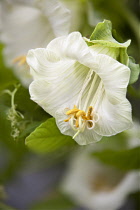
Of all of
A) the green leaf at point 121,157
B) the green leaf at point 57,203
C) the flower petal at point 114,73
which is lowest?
the green leaf at point 57,203

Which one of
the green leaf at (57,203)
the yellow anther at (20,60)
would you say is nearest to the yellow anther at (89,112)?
the yellow anther at (20,60)

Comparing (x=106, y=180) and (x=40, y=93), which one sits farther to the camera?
(x=106, y=180)

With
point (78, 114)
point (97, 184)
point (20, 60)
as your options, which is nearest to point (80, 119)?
point (78, 114)

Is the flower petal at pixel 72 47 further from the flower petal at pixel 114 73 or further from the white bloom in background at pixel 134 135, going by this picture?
the white bloom in background at pixel 134 135

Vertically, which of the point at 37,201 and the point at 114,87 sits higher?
the point at 114,87

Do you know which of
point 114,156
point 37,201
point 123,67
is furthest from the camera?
point 37,201

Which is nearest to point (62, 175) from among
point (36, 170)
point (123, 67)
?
point (36, 170)

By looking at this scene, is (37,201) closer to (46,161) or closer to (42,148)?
(46,161)

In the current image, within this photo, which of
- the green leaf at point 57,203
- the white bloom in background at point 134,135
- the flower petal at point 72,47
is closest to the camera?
the flower petal at point 72,47
